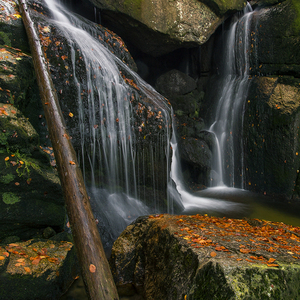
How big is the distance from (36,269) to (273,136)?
8.78m

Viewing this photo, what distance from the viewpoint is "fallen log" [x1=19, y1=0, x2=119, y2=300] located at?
7.32 ft

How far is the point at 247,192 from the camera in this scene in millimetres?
9266

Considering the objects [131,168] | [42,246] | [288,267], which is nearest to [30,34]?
[131,168]

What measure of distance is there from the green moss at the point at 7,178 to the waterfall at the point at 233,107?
27.7 feet

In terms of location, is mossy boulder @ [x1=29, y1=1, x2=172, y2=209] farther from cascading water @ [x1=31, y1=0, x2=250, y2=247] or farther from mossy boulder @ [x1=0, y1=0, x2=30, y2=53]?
mossy boulder @ [x1=0, y1=0, x2=30, y2=53]

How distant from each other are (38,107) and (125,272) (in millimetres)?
3878

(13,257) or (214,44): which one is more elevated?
(214,44)

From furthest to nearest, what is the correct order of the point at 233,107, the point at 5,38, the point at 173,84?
the point at 173,84, the point at 233,107, the point at 5,38

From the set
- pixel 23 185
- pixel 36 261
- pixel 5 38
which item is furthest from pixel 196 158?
pixel 36 261

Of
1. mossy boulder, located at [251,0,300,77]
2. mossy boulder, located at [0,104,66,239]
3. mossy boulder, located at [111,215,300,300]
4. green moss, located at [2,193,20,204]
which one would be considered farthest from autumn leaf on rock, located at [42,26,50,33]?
mossy boulder, located at [251,0,300,77]

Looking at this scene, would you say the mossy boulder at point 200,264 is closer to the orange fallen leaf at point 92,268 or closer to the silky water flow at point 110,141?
the orange fallen leaf at point 92,268

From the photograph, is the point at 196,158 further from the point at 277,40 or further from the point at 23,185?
the point at 23,185

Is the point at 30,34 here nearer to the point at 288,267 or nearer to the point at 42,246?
the point at 42,246

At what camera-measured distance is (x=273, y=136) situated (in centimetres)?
880
